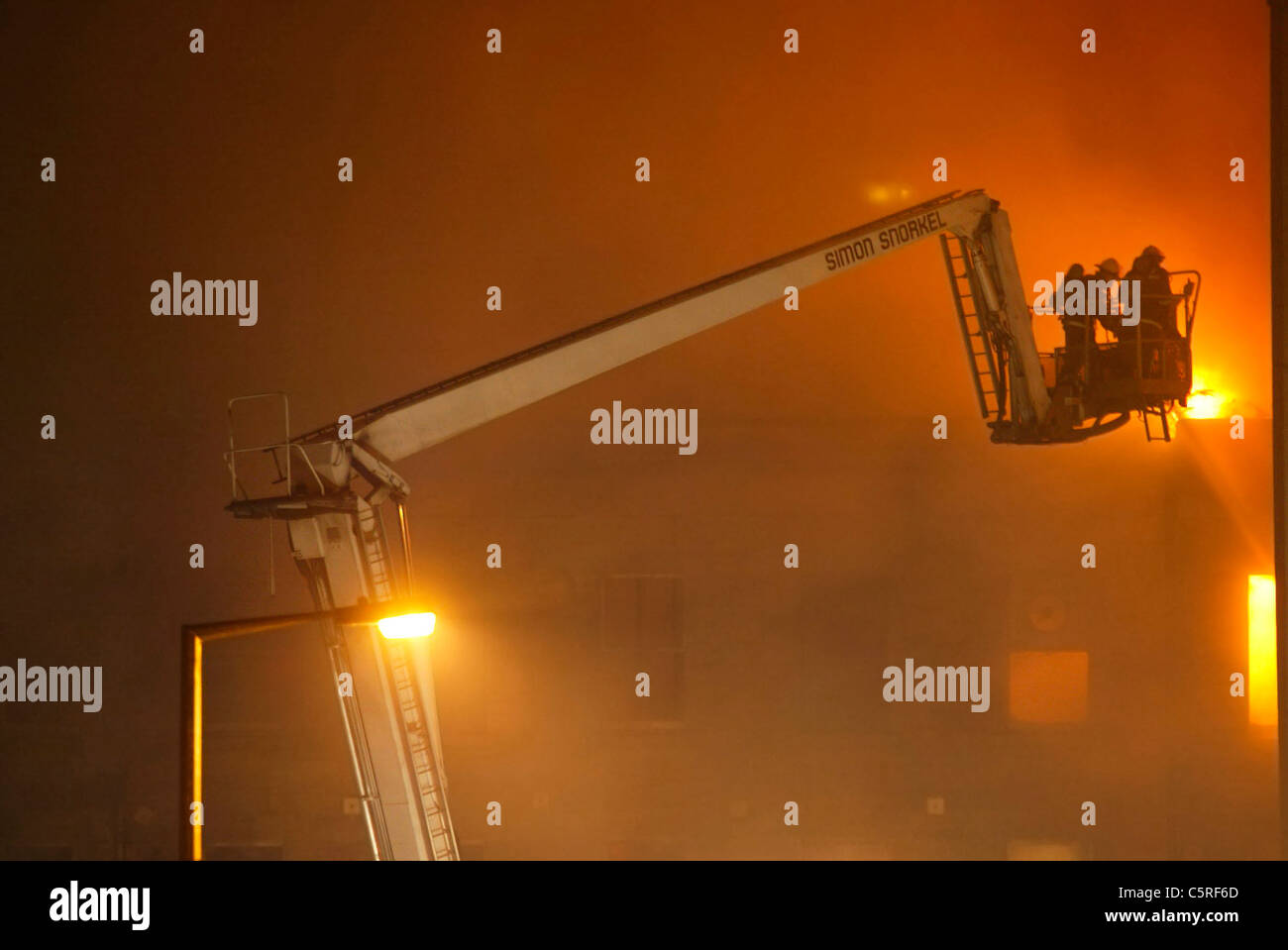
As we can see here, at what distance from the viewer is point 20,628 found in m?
11.4

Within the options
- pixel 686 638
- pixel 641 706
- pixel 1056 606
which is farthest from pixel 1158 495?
pixel 641 706

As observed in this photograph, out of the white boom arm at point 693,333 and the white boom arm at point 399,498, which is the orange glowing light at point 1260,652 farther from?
the white boom arm at point 399,498

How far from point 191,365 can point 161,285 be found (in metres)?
0.90

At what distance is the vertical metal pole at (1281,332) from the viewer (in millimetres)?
7441

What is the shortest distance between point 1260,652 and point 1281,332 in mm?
5747

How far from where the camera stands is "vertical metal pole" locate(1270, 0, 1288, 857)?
7441 mm

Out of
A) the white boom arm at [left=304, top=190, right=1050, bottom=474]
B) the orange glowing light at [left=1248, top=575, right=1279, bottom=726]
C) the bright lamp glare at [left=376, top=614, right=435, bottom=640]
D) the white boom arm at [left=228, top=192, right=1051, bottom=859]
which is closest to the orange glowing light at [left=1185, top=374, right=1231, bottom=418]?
the orange glowing light at [left=1248, top=575, right=1279, bottom=726]

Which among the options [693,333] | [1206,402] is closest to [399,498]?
[693,333]

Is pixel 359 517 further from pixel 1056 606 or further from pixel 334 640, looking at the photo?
pixel 1056 606

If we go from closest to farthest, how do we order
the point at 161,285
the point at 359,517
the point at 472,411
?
the point at 359,517
the point at 472,411
the point at 161,285

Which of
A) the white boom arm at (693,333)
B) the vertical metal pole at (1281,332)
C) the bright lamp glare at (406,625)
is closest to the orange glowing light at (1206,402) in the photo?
the white boom arm at (693,333)

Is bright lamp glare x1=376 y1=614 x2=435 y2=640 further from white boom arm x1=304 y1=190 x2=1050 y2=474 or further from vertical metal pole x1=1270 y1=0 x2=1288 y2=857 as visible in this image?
vertical metal pole x1=1270 y1=0 x2=1288 y2=857

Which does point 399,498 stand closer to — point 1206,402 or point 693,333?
point 693,333

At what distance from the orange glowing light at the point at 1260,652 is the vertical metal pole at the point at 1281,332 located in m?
4.48
